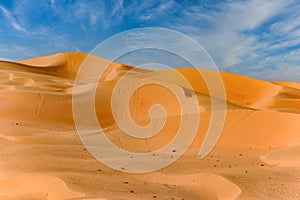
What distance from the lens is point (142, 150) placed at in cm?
962

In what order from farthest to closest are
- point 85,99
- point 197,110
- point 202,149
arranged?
point 85,99
point 197,110
point 202,149

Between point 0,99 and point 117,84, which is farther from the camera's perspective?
point 117,84

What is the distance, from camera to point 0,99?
575 inches

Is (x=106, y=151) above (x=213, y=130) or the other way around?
the other way around

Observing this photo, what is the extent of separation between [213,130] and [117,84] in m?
8.13

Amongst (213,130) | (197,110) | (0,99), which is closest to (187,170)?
(213,130)

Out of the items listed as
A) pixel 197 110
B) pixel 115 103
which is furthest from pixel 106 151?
pixel 115 103

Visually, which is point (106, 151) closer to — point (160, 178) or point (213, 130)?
point (160, 178)

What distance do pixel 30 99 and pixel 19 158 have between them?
9013 millimetres

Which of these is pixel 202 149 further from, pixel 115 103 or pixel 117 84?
pixel 117 84

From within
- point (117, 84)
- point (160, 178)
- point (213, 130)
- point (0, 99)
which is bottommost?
point (160, 178)

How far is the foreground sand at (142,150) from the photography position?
4.94 meters

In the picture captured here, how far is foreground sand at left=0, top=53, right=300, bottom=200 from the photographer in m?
4.94

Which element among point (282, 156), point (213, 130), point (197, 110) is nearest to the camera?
point (282, 156)
